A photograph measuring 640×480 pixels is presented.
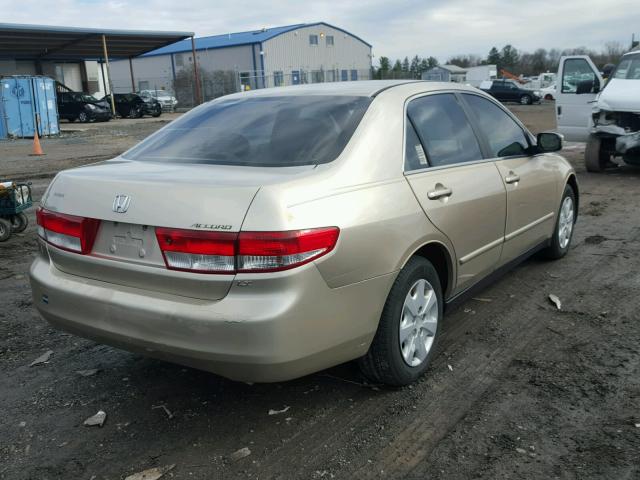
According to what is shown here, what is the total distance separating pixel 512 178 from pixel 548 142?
723mm

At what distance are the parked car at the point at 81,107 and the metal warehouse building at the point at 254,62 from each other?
14.8 metres

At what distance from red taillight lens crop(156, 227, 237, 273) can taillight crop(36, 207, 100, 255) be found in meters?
0.47

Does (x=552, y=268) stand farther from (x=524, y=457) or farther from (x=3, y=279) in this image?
(x=3, y=279)

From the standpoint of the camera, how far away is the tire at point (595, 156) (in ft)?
37.0

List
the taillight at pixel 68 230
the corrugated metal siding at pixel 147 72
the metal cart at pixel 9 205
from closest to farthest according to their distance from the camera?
1. the taillight at pixel 68 230
2. the metal cart at pixel 9 205
3. the corrugated metal siding at pixel 147 72

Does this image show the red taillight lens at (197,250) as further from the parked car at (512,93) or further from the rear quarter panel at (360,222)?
the parked car at (512,93)

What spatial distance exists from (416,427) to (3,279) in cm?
430

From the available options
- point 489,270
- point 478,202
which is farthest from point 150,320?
point 489,270

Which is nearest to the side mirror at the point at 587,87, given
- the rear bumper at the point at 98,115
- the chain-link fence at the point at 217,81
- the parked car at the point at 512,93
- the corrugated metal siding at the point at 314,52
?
the rear bumper at the point at 98,115

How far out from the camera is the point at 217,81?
159 ft

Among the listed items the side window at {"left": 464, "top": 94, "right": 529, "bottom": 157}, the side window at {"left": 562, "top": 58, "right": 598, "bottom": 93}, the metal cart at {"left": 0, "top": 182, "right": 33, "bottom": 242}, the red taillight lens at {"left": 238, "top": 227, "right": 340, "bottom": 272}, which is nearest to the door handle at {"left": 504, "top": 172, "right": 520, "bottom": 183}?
the side window at {"left": 464, "top": 94, "right": 529, "bottom": 157}

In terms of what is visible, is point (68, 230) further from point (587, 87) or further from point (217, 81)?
point (217, 81)

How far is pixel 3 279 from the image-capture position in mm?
5746

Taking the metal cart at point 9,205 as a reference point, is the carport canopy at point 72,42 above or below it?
above
